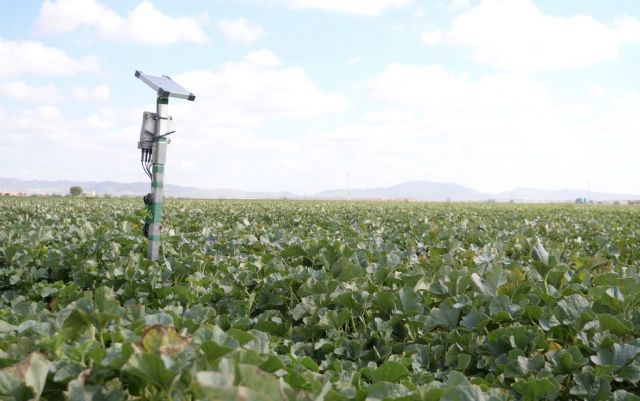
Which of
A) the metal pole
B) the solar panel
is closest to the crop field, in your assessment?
the metal pole

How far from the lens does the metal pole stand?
5.78 metres

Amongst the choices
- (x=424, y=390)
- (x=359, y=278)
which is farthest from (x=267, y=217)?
(x=424, y=390)

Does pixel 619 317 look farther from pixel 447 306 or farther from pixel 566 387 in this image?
pixel 447 306

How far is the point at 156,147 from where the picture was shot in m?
5.90

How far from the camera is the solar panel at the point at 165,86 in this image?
19.2 ft

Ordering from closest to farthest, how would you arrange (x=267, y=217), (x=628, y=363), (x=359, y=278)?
(x=628, y=363) < (x=359, y=278) < (x=267, y=217)

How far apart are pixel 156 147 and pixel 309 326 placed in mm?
3146

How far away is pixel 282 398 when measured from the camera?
1372 millimetres

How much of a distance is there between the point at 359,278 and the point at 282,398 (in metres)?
2.47

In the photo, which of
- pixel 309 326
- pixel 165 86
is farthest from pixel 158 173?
pixel 309 326

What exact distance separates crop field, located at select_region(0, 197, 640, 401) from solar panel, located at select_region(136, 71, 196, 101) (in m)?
1.52

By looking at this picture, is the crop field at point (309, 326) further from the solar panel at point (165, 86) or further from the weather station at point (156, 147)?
the solar panel at point (165, 86)

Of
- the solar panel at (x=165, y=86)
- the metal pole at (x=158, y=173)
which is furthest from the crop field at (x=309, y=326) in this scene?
the solar panel at (x=165, y=86)

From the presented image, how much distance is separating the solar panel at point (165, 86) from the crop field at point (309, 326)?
1523mm
